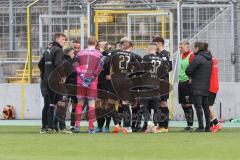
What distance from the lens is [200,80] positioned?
19.0 meters

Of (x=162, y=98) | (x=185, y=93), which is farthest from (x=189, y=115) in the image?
(x=162, y=98)

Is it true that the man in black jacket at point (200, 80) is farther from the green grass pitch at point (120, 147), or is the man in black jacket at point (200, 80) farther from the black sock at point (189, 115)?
the green grass pitch at point (120, 147)

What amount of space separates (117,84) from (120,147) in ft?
16.4

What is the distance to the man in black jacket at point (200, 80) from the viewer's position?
746 inches

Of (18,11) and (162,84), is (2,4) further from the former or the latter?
(162,84)

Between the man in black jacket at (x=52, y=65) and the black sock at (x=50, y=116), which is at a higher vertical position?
the man in black jacket at (x=52, y=65)

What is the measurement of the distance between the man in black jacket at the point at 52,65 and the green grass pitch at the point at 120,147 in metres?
1.19

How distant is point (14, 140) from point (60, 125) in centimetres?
371

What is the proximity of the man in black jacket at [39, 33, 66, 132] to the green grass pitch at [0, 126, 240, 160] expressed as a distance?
119 centimetres

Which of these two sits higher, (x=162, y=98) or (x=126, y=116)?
(x=162, y=98)

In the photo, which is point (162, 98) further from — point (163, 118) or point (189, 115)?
point (189, 115)

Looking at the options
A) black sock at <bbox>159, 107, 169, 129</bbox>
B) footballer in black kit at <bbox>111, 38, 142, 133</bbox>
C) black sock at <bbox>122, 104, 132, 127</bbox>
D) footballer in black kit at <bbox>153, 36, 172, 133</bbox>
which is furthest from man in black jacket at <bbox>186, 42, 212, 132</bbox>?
black sock at <bbox>122, 104, 132, 127</bbox>

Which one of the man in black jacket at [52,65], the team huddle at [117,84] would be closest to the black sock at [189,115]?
the team huddle at [117,84]

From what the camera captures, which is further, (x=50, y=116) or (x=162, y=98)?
(x=162, y=98)
